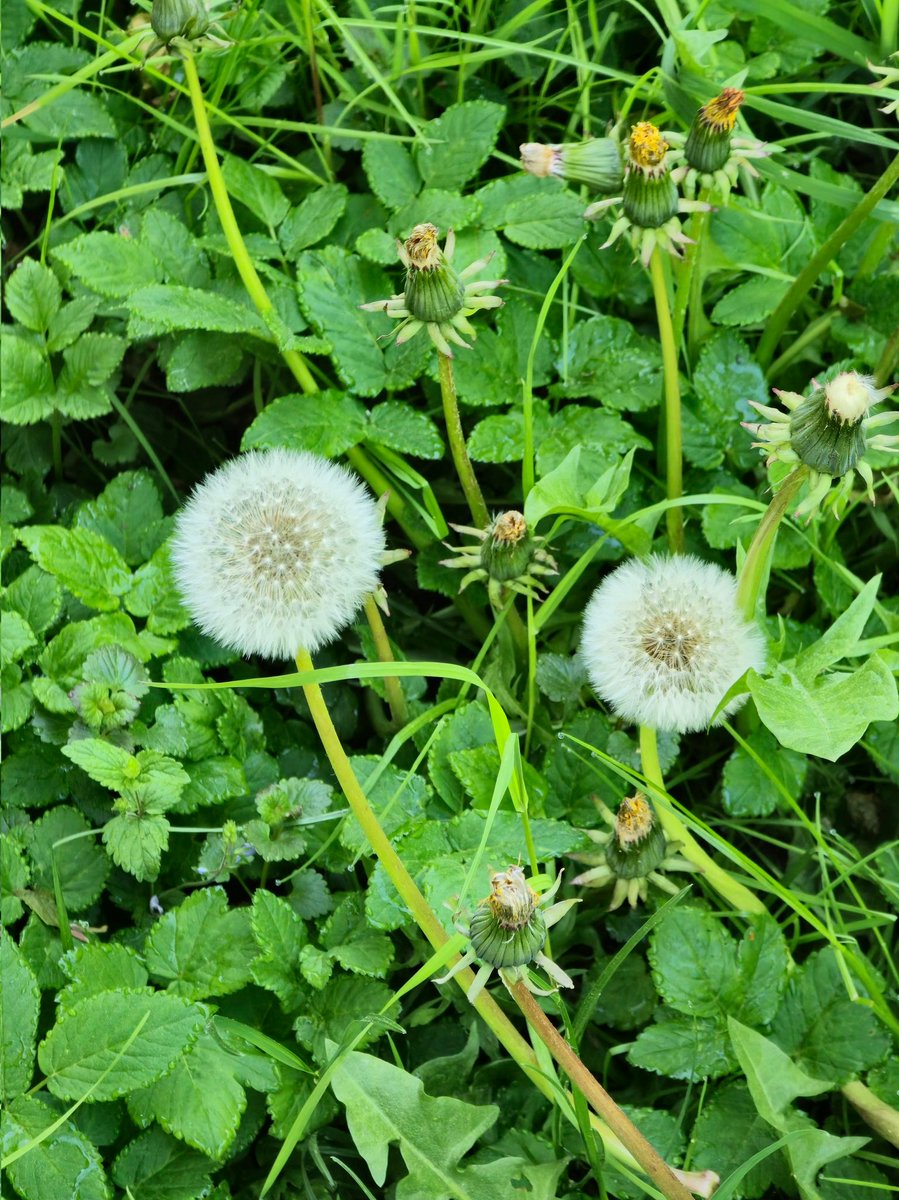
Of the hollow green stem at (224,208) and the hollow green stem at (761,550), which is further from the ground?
the hollow green stem at (224,208)

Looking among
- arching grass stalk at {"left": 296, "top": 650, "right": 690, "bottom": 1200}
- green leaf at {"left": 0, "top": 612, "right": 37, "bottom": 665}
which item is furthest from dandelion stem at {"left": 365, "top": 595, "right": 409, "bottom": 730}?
green leaf at {"left": 0, "top": 612, "right": 37, "bottom": 665}

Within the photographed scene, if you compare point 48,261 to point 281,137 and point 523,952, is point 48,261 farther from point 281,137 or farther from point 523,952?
point 523,952

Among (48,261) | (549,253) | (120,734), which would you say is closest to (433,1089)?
(120,734)

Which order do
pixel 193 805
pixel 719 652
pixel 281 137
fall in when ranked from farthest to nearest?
pixel 281 137
pixel 193 805
pixel 719 652

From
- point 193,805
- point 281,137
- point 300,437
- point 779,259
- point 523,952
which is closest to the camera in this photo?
point 523,952

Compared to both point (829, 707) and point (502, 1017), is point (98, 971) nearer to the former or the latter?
point (502, 1017)

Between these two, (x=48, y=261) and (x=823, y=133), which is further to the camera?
(x=48, y=261)

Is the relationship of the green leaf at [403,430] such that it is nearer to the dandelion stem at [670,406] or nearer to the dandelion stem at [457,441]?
the dandelion stem at [457,441]

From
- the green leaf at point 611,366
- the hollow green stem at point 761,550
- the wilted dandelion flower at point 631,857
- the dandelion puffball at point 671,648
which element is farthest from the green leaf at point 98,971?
the green leaf at point 611,366

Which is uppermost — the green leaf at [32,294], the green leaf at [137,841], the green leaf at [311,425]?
the green leaf at [32,294]

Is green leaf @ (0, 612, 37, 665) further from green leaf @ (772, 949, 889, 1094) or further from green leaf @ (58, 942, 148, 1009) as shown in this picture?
green leaf @ (772, 949, 889, 1094)
